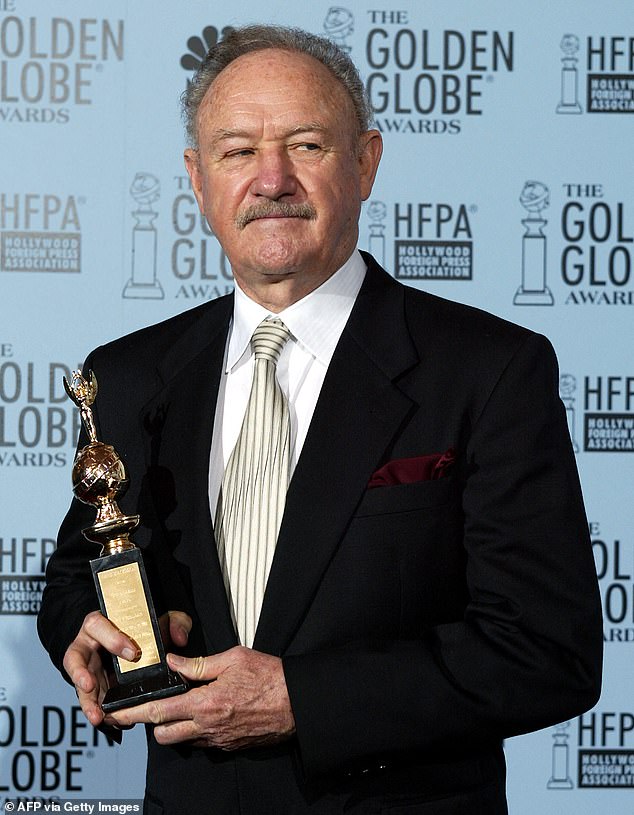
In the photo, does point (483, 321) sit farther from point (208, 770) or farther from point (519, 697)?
point (208, 770)

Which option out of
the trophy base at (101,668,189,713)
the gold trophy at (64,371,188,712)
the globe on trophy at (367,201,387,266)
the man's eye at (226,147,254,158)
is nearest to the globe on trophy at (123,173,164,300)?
the globe on trophy at (367,201,387,266)

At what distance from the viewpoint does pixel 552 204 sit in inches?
106

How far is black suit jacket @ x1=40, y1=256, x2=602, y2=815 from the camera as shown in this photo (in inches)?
55.1

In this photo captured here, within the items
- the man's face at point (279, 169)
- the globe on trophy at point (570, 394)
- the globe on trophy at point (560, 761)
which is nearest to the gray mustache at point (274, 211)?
the man's face at point (279, 169)

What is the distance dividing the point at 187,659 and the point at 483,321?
0.61 m

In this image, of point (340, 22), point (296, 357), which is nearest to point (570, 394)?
point (340, 22)

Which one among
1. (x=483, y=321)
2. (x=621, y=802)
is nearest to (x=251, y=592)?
(x=483, y=321)

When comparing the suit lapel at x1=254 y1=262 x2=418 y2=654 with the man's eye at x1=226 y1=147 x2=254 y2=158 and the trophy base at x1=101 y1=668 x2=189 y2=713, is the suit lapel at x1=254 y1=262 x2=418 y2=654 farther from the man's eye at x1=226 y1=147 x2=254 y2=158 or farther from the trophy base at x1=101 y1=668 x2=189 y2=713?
the man's eye at x1=226 y1=147 x2=254 y2=158

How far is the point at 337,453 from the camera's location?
1.51 m

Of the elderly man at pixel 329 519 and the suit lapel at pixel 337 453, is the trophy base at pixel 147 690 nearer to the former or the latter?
the elderly man at pixel 329 519

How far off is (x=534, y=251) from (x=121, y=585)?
1.58 metres

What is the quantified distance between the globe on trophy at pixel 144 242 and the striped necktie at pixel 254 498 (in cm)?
110

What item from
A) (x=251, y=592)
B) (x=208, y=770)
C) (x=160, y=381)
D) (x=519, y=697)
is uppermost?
(x=160, y=381)

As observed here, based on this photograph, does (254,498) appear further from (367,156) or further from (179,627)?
(367,156)
